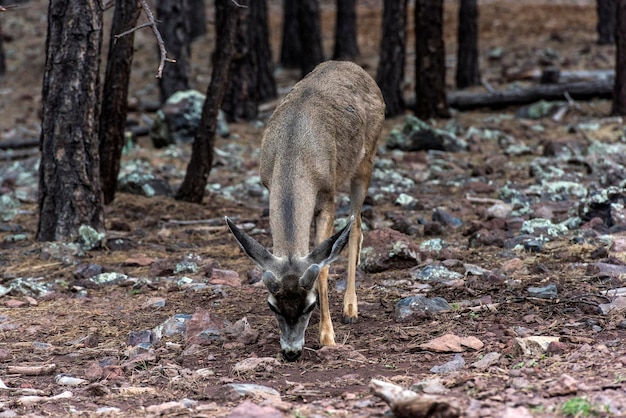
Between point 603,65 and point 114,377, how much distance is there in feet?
54.7

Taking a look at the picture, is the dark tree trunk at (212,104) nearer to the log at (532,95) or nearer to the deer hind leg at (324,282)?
the deer hind leg at (324,282)

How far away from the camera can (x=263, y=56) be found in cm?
1884

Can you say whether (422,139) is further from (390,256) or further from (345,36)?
(345,36)

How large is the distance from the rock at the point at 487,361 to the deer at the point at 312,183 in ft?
3.88

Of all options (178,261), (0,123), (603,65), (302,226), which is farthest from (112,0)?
(603,65)

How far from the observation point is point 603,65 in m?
20.4

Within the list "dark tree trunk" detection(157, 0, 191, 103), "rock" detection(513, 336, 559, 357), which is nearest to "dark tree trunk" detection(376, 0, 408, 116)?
"dark tree trunk" detection(157, 0, 191, 103)

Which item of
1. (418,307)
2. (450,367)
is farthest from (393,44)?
(450,367)

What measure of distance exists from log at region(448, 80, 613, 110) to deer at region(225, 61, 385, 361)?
9.60 m

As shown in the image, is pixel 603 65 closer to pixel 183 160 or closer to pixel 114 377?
pixel 183 160

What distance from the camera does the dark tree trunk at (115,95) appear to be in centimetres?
1127

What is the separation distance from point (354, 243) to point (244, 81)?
31.2 ft

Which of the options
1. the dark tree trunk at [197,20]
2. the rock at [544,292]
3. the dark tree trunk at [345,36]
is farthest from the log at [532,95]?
the dark tree trunk at [197,20]

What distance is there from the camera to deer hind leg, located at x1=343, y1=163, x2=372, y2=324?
7.60 metres
